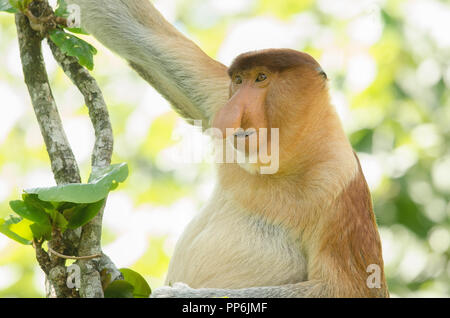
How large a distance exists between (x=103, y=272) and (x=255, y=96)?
128 centimetres

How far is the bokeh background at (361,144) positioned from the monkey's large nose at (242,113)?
A: 13.5 feet

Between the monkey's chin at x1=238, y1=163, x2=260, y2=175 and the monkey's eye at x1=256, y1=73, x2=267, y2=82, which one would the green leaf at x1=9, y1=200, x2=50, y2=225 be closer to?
the monkey's chin at x1=238, y1=163, x2=260, y2=175

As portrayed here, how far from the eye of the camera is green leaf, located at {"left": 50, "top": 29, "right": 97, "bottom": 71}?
3135mm

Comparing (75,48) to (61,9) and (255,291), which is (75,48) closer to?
(61,9)

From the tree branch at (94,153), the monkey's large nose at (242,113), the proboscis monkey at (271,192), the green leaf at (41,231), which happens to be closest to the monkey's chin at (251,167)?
the proboscis monkey at (271,192)

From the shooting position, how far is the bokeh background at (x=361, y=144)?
798cm

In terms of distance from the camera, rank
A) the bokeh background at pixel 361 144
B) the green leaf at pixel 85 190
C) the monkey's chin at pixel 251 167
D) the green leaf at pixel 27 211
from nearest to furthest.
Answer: the green leaf at pixel 85 190 → the green leaf at pixel 27 211 → the monkey's chin at pixel 251 167 → the bokeh background at pixel 361 144

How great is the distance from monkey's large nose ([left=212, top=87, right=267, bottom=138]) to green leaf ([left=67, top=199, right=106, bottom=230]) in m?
0.81

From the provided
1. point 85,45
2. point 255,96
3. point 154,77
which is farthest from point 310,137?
point 85,45

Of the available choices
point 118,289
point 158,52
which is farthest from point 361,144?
point 118,289

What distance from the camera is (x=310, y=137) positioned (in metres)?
3.52

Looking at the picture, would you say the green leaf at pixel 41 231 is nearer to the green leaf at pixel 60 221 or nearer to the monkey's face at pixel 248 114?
the green leaf at pixel 60 221

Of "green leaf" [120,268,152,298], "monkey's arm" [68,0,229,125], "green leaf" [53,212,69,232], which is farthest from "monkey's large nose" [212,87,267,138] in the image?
"green leaf" [53,212,69,232]
